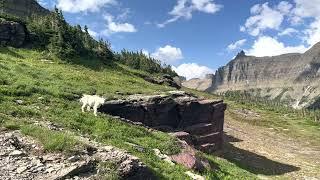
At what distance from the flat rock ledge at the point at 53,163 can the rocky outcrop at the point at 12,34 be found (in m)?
53.2

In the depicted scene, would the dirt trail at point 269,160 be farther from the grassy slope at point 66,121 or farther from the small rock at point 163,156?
the small rock at point 163,156

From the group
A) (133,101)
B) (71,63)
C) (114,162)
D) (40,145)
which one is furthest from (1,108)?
(71,63)

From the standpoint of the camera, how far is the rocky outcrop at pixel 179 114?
43.9m

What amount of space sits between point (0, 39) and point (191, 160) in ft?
170

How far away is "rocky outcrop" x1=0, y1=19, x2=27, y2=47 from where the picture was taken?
7056 centimetres

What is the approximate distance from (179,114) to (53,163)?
33.5m

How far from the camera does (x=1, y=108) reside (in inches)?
1054

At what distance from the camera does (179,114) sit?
5166 cm

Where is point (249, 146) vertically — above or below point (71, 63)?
below

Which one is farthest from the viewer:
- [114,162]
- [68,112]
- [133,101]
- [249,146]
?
[249,146]

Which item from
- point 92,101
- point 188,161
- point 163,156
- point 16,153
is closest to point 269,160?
point 92,101

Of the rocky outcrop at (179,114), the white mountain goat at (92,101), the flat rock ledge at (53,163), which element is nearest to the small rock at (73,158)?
the flat rock ledge at (53,163)

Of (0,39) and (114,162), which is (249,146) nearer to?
(0,39)

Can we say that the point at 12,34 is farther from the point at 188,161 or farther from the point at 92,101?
the point at 188,161
